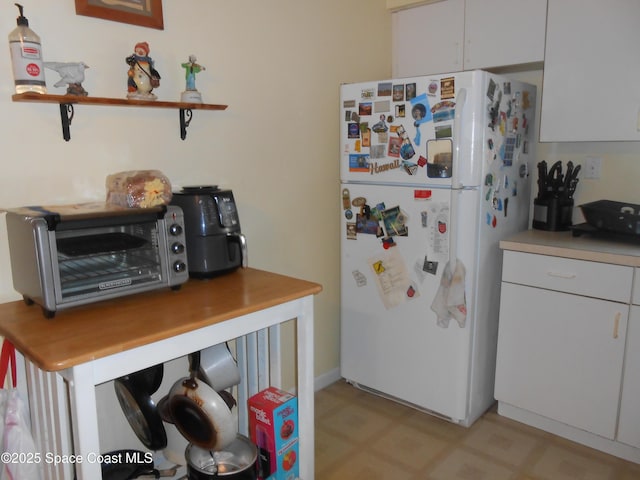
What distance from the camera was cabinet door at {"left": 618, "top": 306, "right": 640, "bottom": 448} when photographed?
1.96m

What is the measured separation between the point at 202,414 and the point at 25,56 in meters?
1.21

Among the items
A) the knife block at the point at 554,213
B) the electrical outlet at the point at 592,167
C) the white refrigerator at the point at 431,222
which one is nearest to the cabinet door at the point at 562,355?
the white refrigerator at the point at 431,222

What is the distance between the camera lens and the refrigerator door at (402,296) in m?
2.26

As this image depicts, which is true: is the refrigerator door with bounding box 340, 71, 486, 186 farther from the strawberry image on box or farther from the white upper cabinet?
the strawberry image on box

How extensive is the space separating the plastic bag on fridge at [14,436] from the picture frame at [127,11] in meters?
1.09

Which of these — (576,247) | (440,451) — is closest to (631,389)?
(576,247)

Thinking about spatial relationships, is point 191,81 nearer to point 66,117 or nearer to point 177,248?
point 66,117

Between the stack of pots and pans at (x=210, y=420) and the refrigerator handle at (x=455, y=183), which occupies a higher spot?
the refrigerator handle at (x=455, y=183)

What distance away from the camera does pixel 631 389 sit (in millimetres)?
1996

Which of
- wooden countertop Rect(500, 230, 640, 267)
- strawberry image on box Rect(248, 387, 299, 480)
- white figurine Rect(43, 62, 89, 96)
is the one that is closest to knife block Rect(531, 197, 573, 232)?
wooden countertop Rect(500, 230, 640, 267)

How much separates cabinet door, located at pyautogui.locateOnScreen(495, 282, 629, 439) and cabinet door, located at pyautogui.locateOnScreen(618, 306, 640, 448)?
1.0 inches

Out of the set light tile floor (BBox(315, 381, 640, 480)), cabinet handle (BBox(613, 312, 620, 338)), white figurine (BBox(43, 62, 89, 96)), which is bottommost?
light tile floor (BBox(315, 381, 640, 480))

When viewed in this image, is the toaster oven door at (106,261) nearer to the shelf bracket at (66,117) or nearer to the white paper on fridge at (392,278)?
the shelf bracket at (66,117)

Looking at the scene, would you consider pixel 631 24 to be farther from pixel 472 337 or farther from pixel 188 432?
pixel 188 432
